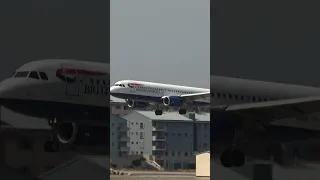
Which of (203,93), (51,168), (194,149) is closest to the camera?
(51,168)

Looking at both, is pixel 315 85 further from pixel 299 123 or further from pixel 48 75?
pixel 48 75

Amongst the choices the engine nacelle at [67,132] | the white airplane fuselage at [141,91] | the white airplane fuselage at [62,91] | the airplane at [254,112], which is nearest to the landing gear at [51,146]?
the engine nacelle at [67,132]

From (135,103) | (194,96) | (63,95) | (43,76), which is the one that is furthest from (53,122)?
(194,96)

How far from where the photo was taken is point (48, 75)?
46.3ft

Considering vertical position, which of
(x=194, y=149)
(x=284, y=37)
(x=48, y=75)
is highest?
(x=284, y=37)

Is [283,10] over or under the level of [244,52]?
over

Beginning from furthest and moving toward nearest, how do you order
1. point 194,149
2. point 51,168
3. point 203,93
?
point 194,149 < point 203,93 < point 51,168

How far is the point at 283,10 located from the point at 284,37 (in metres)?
0.61

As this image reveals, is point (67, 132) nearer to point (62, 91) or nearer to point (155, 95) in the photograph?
point (62, 91)

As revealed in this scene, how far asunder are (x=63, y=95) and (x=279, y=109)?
190 inches

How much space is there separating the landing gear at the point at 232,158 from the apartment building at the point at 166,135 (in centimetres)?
7661

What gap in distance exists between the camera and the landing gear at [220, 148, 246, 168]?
45.7 ft

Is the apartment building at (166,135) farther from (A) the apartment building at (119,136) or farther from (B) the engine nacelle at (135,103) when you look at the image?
(B) the engine nacelle at (135,103)

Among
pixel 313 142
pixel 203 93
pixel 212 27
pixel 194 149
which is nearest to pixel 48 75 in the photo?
pixel 212 27
